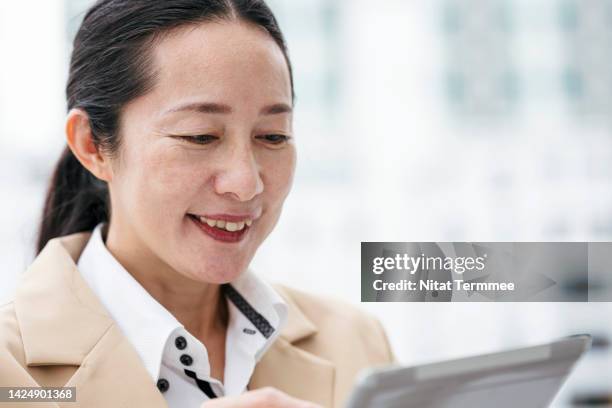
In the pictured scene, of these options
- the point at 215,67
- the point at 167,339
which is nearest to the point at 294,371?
the point at 167,339

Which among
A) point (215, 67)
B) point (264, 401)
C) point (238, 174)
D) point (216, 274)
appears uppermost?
point (215, 67)

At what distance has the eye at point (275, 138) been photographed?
0.89m

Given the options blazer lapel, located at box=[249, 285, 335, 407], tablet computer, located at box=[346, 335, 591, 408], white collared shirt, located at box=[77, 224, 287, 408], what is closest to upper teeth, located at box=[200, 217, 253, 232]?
white collared shirt, located at box=[77, 224, 287, 408]

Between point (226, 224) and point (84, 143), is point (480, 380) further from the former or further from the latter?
point (84, 143)

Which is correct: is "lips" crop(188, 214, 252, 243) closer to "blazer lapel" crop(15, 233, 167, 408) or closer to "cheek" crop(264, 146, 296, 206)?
"cheek" crop(264, 146, 296, 206)

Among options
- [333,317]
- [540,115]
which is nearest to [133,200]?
[333,317]

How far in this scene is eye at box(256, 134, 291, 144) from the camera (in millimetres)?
892

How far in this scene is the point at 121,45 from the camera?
0.89 m

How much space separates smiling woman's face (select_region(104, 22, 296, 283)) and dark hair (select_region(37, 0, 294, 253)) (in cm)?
1

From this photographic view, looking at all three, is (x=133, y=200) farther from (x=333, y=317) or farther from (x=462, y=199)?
(x=462, y=199)

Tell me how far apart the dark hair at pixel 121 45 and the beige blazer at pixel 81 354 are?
0.57 feet

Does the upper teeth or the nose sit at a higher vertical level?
the nose

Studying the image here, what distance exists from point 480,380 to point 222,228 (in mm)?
385

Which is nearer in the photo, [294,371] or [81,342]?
[81,342]
